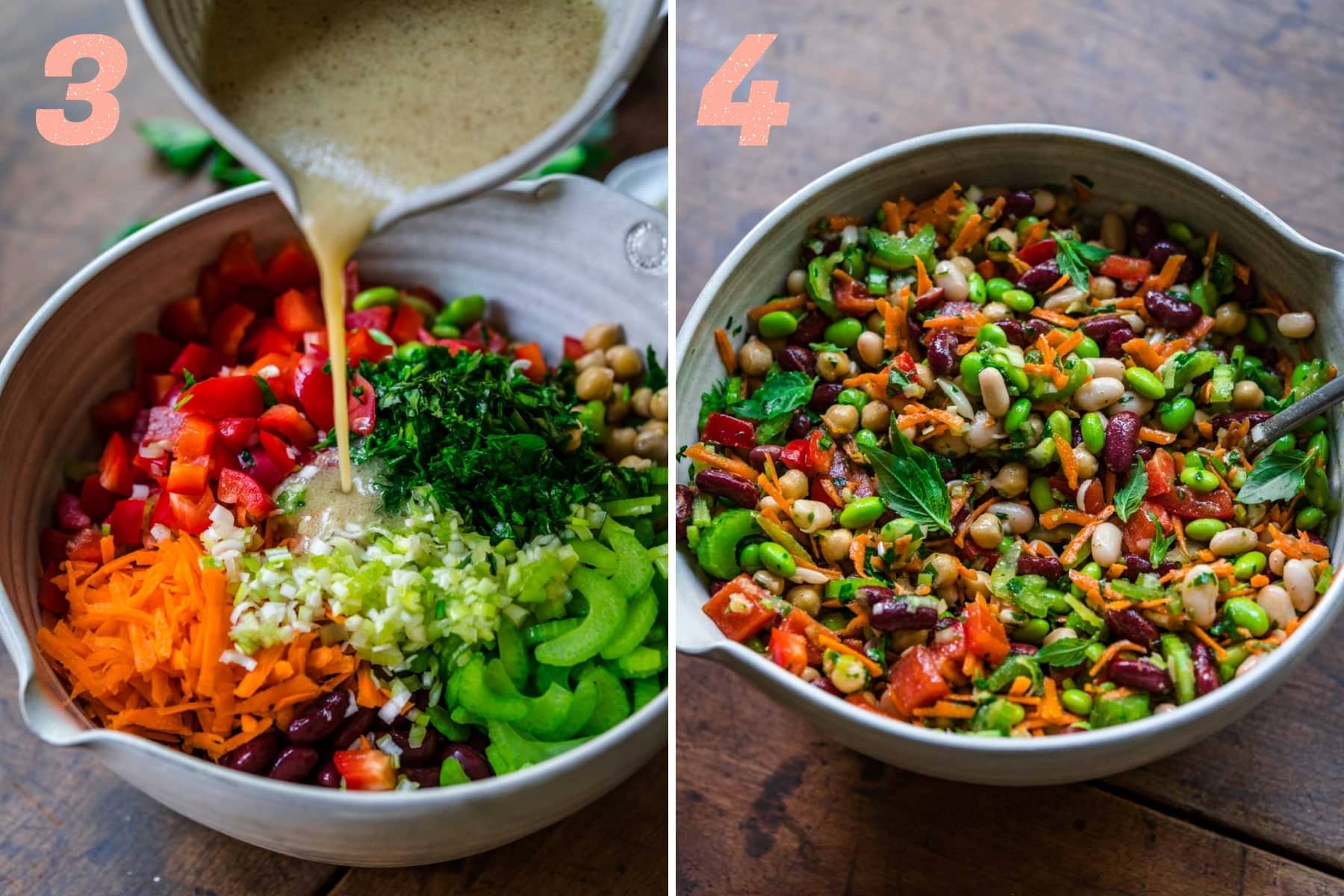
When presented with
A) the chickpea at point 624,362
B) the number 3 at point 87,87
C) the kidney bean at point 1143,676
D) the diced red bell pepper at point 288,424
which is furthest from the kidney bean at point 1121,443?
the number 3 at point 87,87

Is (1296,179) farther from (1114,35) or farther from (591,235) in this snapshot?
(591,235)

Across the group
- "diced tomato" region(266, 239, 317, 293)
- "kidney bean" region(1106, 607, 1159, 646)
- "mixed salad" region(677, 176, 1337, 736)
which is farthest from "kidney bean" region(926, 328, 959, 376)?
"diced tomato" region(266, 239, 317, 293)

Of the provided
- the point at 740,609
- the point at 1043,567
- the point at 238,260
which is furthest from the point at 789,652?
the point at 238,260

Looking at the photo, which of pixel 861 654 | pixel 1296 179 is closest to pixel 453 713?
pixel 861 654

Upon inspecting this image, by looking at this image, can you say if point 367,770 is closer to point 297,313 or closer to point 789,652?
point 789,652

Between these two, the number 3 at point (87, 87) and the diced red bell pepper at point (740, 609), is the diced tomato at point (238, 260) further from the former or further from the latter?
the diced red bell pepper at point (740, 609)
